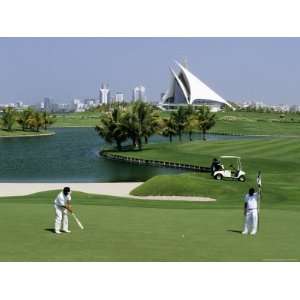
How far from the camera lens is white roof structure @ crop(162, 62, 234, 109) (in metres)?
159

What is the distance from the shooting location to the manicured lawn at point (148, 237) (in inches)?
486

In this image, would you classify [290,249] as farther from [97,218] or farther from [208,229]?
[97,218]

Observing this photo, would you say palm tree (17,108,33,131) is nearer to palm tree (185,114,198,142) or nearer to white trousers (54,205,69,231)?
palm tree (185,114,198,142)

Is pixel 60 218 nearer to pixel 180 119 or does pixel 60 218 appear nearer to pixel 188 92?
pixel 180 119

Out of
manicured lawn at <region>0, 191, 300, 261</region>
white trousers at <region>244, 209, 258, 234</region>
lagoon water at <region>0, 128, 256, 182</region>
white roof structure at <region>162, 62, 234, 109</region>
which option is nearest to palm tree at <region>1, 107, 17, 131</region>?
white roof structure at <region>162, 62, 234, 109</region>

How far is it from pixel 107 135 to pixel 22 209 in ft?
198

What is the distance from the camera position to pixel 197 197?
3080 centimetres

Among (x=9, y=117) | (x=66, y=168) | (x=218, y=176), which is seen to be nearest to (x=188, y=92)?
(x=9, y=117)

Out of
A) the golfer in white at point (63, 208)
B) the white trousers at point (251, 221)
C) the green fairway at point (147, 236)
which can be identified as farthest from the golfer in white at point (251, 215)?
the golfer in white at point (63, 208)

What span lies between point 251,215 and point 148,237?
9.21 feet

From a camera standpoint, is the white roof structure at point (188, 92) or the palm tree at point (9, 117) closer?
the palm tree at point (9, 117)

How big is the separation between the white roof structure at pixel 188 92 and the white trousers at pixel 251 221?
141956 mm

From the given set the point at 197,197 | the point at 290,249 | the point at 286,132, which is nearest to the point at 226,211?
the point at 290,249

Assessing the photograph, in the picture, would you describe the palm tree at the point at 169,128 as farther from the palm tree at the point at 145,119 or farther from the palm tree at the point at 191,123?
the palm tree at the point at 145,119
